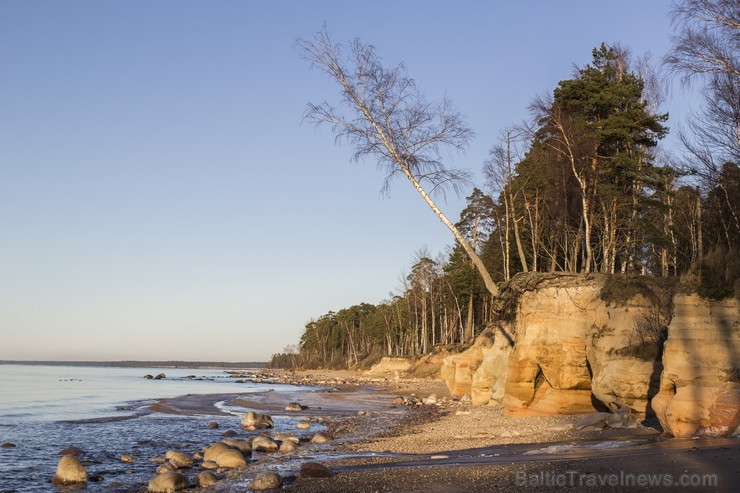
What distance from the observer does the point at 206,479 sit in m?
13.1

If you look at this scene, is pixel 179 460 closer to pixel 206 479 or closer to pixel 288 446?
pixel 206 479

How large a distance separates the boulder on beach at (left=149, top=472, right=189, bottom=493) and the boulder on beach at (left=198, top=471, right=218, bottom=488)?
322mm

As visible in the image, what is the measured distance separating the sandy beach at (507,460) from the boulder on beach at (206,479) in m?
0.25

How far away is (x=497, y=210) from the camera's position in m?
35.0

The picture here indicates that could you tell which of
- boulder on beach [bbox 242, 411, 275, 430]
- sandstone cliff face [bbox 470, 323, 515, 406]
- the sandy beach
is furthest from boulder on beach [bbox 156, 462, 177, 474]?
sandstone cliff face [bbox 470, 323, 515, 406]

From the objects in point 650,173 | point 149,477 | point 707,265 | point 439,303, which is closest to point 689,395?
point 707,265

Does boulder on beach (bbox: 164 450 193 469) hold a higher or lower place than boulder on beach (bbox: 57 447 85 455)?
higher

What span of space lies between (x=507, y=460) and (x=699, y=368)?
559 centimetres

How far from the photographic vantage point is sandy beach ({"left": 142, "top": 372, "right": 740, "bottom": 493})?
870 cm

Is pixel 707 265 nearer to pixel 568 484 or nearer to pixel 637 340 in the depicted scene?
pixel 637 340

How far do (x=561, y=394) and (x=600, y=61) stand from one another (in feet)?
64.1

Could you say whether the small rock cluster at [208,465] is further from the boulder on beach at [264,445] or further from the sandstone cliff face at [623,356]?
the sandstone cliff face at [623,356]

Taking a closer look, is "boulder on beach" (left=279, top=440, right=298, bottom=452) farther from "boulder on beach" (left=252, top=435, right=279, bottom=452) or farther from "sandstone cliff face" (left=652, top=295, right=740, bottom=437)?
"sandstone cliff face" (left=652, top=295, right=740, bottom=437)

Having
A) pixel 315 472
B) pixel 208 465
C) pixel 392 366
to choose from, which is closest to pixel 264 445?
pixel 208 465
